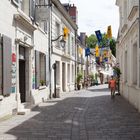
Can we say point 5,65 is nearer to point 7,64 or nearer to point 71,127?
point 7,64

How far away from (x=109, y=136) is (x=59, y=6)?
1803 cm

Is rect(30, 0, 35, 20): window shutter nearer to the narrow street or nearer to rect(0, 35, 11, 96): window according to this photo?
rect(0, 35, 11, 96): window

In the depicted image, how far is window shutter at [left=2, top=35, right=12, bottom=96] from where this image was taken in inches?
468

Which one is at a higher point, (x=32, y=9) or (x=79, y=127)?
→ (x=32, y=9)

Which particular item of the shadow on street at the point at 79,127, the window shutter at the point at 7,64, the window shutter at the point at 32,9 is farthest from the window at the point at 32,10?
the shadow on street at the point at 79,127

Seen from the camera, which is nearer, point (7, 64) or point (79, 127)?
point (79, 127)

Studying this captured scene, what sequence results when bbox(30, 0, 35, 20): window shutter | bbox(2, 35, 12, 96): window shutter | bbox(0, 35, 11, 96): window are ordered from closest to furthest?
bbox(0, 35, 11, 96): window
bbox(2, 35, 12, 96): window shutter
bbox(30, 0, 35, 20): window shutter

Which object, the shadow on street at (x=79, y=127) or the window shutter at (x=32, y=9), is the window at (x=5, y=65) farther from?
the window shutter at (x=32, y=9)

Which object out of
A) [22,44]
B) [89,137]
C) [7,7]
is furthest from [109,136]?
[22,44]

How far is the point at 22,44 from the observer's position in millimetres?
14938

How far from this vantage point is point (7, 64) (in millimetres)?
12273

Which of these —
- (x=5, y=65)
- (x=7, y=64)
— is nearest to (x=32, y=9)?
(x=7, y=64)

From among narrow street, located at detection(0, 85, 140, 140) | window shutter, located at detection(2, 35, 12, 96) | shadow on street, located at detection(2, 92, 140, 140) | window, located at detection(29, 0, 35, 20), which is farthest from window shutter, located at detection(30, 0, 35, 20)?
shadow on street, located at detection(2, 92, 140, 140)

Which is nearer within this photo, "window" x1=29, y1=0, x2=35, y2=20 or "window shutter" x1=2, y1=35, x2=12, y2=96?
"window shutter" x1=2, y1=35, x2=12, y2=96
